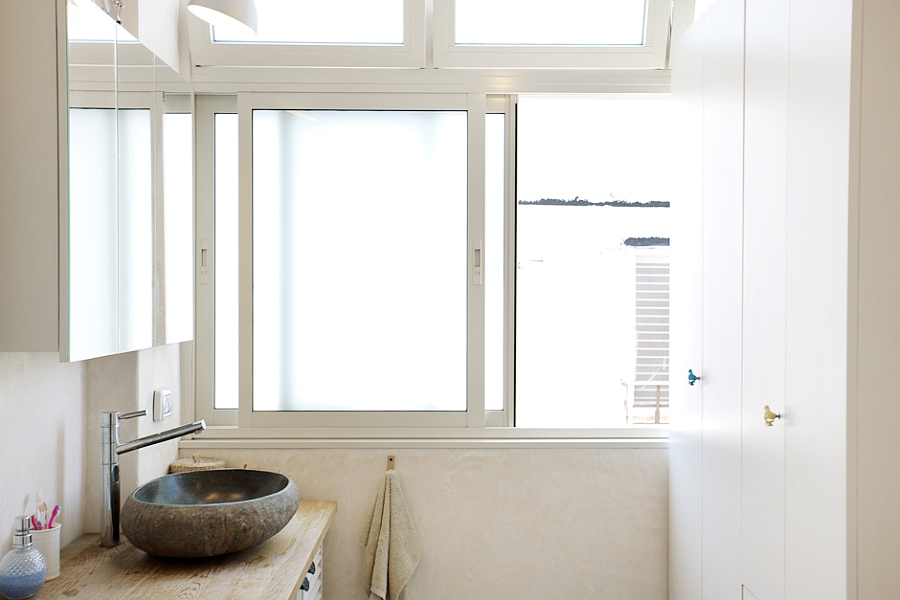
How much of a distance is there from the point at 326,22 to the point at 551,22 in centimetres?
73

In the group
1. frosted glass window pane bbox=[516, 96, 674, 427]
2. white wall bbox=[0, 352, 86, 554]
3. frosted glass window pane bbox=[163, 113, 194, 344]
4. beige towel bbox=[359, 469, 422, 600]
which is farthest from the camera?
frosted glass window pane bbox=[516, 96, 674, 427]

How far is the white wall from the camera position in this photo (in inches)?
60.0

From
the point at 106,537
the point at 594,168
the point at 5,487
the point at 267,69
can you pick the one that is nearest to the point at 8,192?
the point at 5,487

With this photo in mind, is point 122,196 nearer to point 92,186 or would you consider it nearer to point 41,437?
point 92,186

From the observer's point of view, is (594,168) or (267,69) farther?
(594,168)

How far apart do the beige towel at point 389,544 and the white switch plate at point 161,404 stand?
2.26 ft

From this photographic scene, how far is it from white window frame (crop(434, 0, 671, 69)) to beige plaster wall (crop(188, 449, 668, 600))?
4.08 feet

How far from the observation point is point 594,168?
2496 mm

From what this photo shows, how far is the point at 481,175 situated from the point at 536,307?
0.54 metres

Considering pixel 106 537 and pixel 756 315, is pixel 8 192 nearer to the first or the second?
pixel 106 537

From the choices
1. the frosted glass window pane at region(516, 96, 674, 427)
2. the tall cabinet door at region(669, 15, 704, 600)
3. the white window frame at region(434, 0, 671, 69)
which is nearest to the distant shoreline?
the frosted glass window pane at region(516, 96, 674, 427)

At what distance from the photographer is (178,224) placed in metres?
1.97

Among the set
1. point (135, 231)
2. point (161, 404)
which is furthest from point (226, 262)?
point (135, 231)

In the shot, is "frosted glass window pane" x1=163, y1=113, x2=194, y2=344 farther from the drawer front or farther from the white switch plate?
the drawer front
